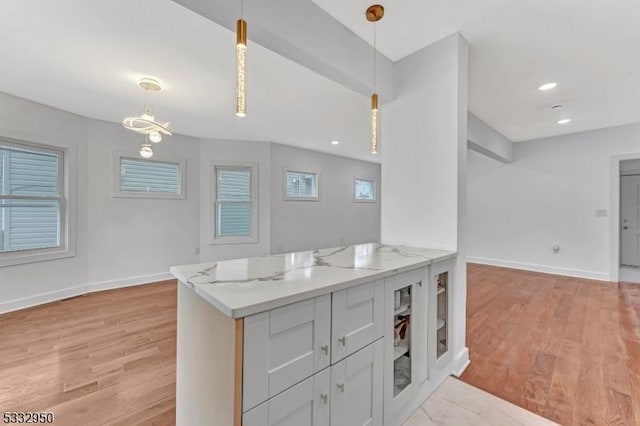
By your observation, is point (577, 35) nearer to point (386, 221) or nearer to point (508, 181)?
point (386, 221)

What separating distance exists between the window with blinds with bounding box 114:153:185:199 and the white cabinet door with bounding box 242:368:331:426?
4.50 metres

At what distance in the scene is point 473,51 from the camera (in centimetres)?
248

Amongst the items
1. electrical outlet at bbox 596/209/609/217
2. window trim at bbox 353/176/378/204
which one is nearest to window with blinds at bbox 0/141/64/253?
window trim at bbox 353/176/378/204

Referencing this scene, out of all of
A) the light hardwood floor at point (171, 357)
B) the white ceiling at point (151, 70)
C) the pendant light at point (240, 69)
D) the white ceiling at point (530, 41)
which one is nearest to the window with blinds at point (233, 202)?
the white ceiling at point (151, 70)

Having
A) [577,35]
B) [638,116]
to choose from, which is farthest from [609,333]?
[638,116]

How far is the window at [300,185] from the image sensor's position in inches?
236

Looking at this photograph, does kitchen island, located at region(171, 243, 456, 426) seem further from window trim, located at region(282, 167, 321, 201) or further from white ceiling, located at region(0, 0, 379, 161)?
window trim, located at region(282, 167, 321, 201)

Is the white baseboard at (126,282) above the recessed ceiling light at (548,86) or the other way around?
the other way around

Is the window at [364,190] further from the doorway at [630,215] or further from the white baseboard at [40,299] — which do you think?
the white baseboard at [40,299]

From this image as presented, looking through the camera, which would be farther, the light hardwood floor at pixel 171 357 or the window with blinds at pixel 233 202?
the window with blinds at pixel 233 202

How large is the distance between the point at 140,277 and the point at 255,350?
176 inches

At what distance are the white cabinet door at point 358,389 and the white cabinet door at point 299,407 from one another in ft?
0.17

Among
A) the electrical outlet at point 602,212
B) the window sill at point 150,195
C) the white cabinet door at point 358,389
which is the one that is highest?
the window sill at point 150,195

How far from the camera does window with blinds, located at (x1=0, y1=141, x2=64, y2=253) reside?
10.9ft
